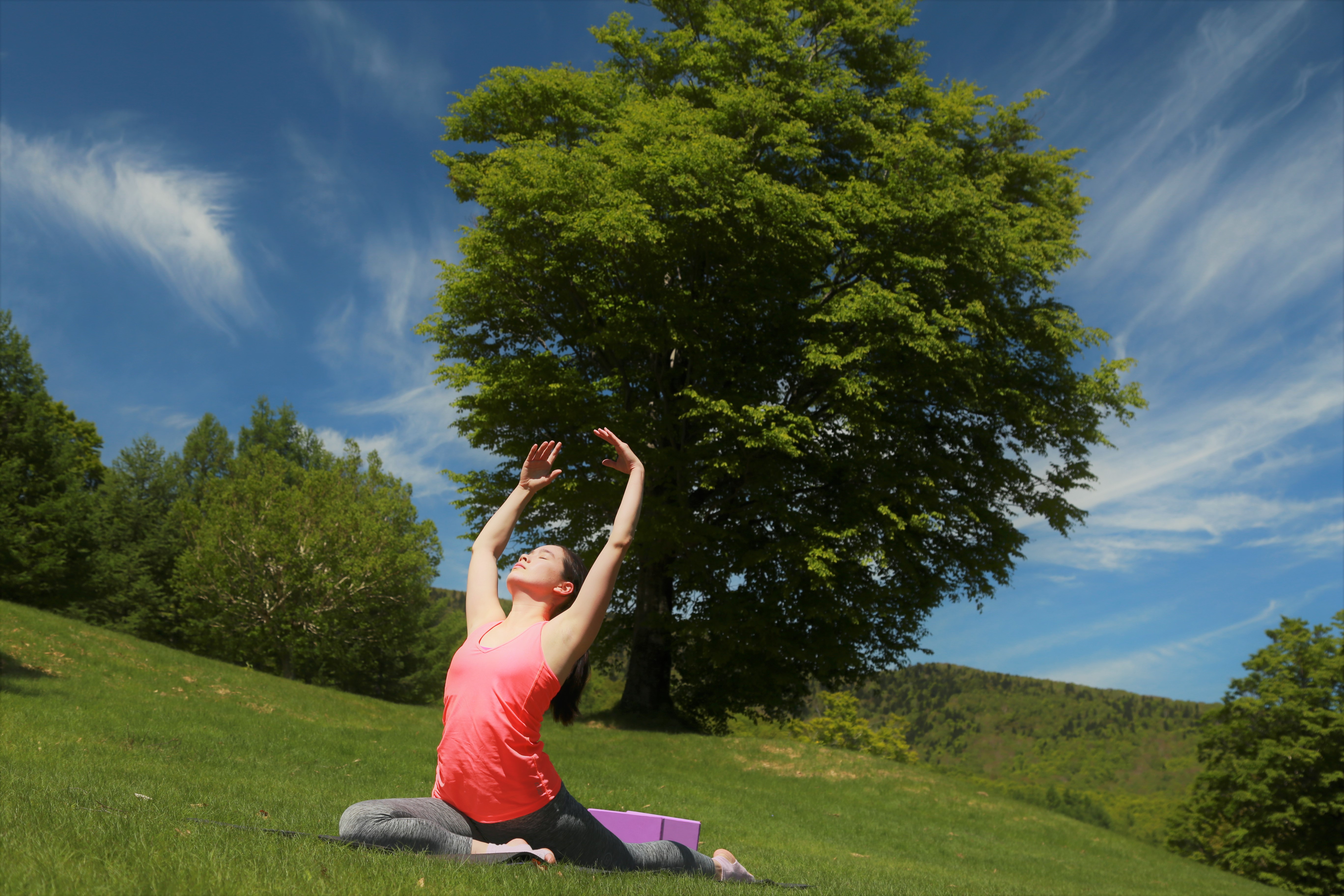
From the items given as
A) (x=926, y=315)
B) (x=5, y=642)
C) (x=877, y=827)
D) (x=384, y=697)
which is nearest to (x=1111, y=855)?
(x=877, y=827)

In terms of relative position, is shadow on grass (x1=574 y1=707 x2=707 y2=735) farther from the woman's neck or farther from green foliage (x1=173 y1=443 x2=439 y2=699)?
green foliage (x1=173 y1=443 x2=439 y2=699)

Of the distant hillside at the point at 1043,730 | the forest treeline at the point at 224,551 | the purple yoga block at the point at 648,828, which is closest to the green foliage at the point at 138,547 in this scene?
the forest treeline at the point at 224,551

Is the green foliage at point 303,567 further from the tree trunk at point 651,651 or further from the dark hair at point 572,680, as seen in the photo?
the dark hair at point 572,680

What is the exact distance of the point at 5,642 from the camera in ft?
54.2

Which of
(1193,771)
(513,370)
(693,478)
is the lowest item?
(1193,771)

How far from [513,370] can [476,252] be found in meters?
3.01

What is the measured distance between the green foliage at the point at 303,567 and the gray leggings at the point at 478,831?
3468cm

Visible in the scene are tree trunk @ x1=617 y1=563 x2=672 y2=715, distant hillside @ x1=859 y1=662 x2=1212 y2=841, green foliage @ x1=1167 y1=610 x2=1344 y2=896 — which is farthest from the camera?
distant hillside @ x1=859 y1=662 x2=1212 y2=841

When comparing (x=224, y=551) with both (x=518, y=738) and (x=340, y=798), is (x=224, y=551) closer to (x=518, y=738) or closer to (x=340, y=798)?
(x=340, y=798)

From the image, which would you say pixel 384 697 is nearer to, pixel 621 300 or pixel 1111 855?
pixel 621 300

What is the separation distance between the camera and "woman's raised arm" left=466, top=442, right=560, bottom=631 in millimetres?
4250

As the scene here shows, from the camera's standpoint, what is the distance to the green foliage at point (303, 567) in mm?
36719

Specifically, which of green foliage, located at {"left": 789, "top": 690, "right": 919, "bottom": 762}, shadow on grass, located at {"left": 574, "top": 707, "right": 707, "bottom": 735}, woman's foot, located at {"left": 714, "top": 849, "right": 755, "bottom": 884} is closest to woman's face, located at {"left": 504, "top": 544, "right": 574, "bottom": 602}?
woman's foot, located at {"left": 714, "top": 849, "right": 755, "bottom": 884}

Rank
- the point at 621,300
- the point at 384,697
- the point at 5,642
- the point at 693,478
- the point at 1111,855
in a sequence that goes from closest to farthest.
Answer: the point at 1111,855 < the point at 5,642 < the point at 621,300 < the point at 693,478 < the point at 384,697
